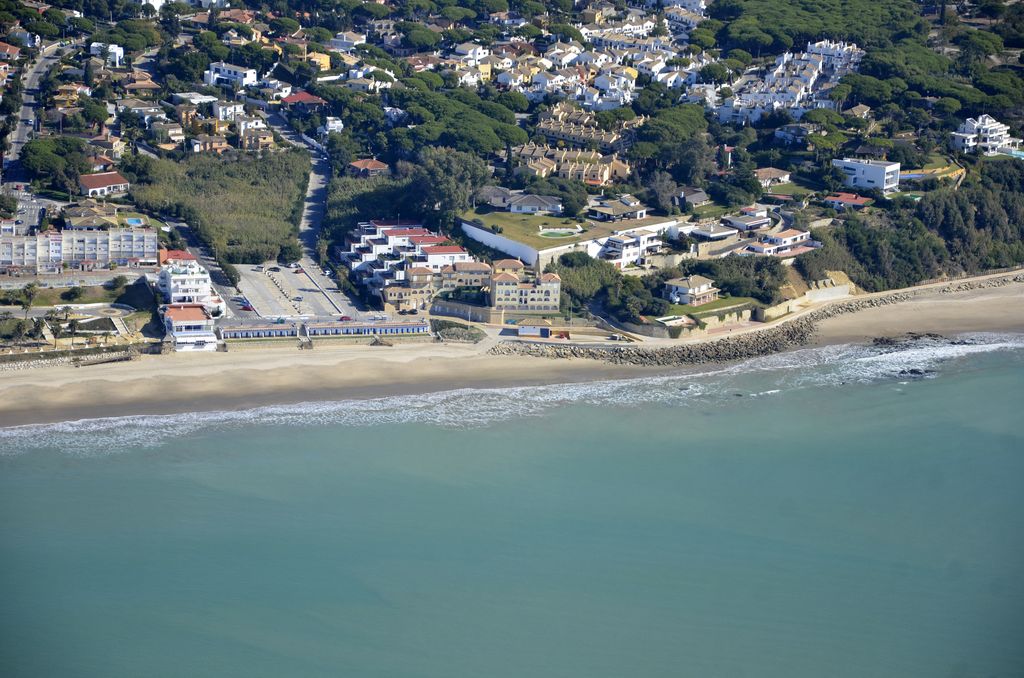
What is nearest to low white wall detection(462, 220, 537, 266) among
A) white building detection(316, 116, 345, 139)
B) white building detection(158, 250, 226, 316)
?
white building detection(158, 250, 226, 316)

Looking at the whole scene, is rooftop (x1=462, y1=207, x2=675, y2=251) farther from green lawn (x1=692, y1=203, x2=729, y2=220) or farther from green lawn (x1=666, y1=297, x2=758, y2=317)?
green lawn (x1=666, y1=297, x2=758, y2=317)

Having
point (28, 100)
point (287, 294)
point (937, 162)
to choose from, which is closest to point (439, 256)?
point (287, 294)

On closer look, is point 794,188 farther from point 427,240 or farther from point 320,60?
point 320,60

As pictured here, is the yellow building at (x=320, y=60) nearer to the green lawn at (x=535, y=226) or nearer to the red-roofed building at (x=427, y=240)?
the green lawn at (x=535, y=226)

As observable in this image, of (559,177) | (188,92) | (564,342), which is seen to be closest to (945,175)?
(559,177)

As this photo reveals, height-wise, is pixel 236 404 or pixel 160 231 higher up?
pixel 160 231

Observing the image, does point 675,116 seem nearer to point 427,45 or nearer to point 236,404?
point 427,45
